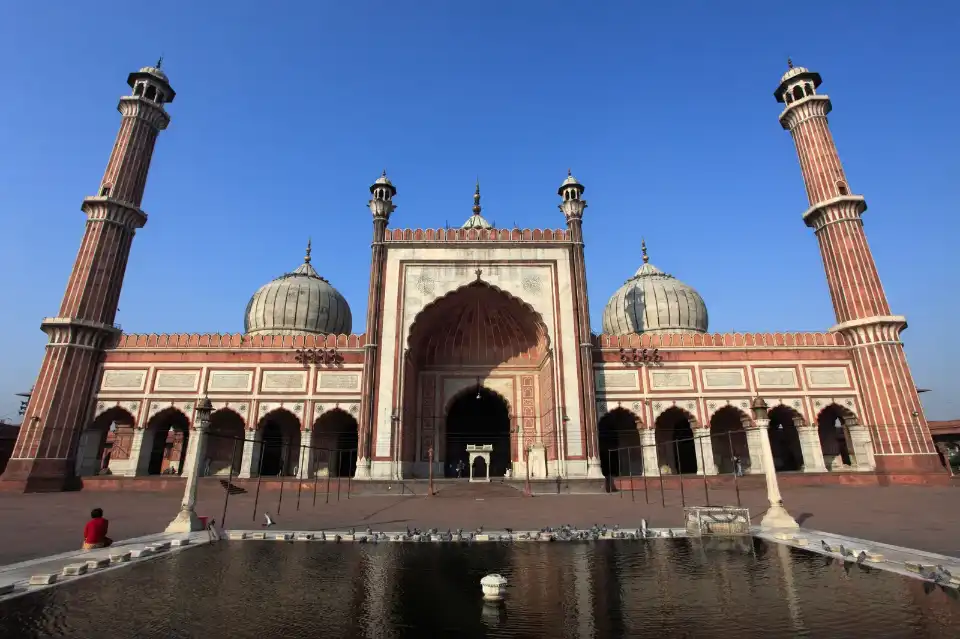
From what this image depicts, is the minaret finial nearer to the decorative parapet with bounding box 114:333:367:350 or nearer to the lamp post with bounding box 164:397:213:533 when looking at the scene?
the decorative parapet with bounding box 114:333:367:350

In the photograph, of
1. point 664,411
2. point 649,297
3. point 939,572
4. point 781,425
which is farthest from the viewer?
point 649,297

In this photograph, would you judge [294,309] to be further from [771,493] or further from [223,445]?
[771,493]

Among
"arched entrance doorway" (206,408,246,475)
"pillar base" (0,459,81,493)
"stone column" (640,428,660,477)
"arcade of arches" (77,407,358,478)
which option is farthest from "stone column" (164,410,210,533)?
"stone column" (640,428,660,477)

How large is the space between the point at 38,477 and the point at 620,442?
79.2 ft

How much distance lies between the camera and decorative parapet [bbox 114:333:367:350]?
22.0 m

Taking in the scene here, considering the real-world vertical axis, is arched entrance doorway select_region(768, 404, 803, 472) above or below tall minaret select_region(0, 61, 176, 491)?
below

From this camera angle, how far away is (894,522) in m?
9.80

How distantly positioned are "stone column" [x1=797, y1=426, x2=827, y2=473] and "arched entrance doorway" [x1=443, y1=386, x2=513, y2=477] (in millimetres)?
13042

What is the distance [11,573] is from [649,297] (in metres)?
27.7

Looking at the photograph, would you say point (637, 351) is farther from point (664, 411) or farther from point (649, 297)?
point (649, 297)

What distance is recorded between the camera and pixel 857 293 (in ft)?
70.3

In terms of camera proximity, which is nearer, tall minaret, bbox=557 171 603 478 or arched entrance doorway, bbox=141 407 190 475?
tall minaret, bbox=557 171 603 478

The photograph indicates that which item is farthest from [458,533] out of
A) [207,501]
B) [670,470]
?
[670,470]

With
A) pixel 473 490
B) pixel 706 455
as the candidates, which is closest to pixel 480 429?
pixel 473 490
